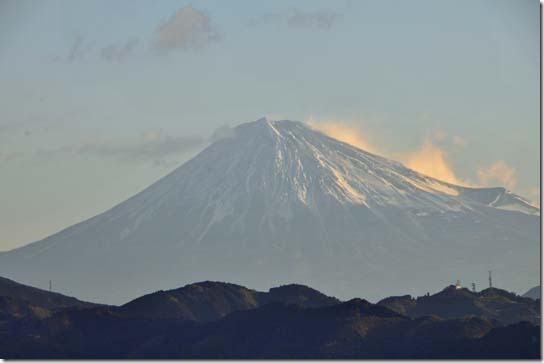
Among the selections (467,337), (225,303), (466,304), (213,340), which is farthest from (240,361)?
(466,304)

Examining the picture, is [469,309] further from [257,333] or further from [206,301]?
[257,333]

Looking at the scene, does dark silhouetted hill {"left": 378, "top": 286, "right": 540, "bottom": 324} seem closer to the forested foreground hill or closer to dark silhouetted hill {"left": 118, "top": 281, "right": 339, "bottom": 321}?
the forested foreground hill

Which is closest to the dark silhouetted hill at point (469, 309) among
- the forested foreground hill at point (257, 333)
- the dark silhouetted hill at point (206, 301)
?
the forested foreground hill at point (257, 333)

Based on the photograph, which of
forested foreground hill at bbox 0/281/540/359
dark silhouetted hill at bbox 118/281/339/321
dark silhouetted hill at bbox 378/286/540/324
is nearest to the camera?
forested foreground hill at bbox 0/281/540/359

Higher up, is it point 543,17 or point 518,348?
point 543,17

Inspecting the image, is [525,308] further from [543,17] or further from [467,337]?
[543,17]

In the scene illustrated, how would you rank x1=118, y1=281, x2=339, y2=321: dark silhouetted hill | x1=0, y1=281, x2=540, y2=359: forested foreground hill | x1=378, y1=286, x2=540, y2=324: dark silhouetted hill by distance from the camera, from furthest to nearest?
x1=378, y1=286, x2=540, y2=324: dark silhouetted hill, x1=118, y1=281, x2=339, y2=321: dark silhouetted hill, x1=0, y1=281, x2=540, y2=359: forested foreground hill

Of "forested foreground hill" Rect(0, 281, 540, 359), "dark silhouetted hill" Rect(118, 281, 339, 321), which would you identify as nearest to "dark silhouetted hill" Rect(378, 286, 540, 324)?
"forested foreground hill" Rect(0, 281, 540, 359)

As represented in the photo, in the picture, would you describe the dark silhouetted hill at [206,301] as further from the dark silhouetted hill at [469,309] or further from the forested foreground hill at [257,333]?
the dark silhouetted hill at [469,309]
